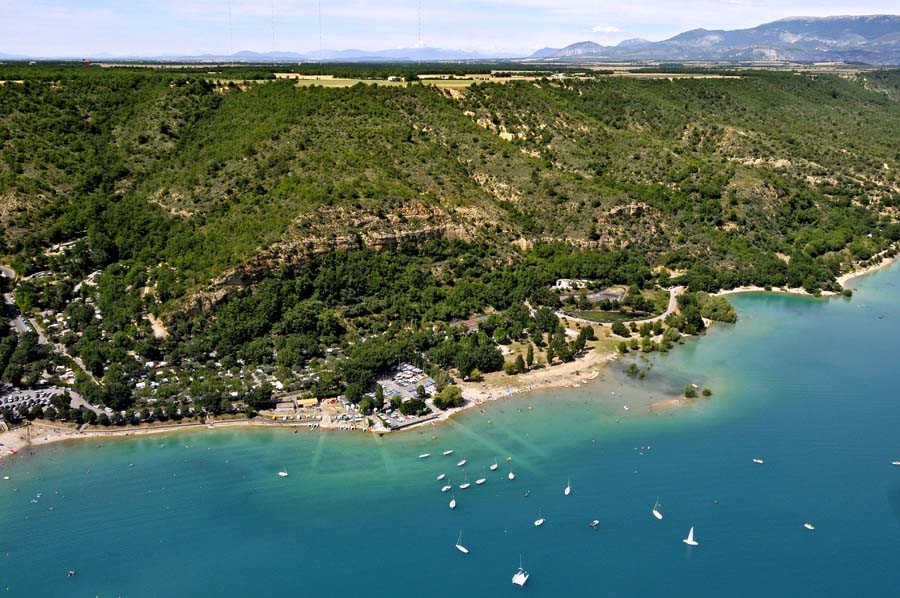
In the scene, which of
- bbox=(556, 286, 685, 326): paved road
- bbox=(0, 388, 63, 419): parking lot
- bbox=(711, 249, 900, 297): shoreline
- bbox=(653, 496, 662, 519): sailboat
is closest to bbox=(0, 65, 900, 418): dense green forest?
bbox=(711, 249, 900, 297): shoreline

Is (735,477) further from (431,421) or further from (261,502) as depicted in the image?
(261,502)

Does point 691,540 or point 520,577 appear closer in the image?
point 520,577

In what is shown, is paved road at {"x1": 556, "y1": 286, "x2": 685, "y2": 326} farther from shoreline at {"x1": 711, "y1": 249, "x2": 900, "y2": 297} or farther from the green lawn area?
shoreline at {"x1": 711, "y1": 249, "x2": 900, "y2": 297}

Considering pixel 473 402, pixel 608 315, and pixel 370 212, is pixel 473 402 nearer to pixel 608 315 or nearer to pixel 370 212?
pixel 608 315

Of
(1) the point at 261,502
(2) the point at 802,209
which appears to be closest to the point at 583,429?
(1) the point at 261,502

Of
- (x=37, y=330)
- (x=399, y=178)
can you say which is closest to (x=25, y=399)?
(x=37, y=330)

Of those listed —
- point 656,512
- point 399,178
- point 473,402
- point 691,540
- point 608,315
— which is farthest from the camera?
point 399,178
